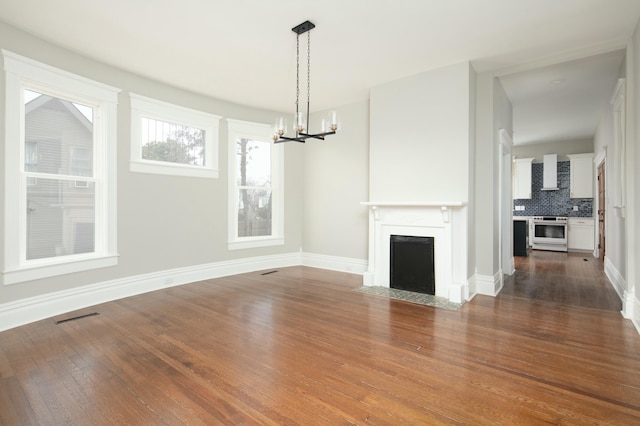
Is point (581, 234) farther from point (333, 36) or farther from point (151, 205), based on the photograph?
point (151, 205)

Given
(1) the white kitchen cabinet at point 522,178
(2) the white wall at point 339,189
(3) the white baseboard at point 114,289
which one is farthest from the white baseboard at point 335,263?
(1) the white kitchen cabinet at point 522,178

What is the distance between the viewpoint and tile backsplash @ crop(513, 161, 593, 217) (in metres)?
8.61

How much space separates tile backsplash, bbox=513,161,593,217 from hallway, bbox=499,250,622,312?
1.92m

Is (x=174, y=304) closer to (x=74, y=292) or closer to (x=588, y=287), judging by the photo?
(x=74, y=292)

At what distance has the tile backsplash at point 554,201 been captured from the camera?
8609 mm

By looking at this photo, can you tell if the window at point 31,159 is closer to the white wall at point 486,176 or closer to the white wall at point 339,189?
the white wall at point 339,189

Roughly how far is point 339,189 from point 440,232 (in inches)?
89.2

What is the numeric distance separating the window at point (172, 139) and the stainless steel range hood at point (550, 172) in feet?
28.6

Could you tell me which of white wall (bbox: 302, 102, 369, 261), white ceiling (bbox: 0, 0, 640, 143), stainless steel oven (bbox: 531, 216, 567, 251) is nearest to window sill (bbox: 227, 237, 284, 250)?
white wall (bbox: 302, 102, 369, 261)

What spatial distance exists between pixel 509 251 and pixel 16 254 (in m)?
6.78

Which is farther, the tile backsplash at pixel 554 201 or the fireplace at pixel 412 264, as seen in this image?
the tile backsplash at pixel 554 201

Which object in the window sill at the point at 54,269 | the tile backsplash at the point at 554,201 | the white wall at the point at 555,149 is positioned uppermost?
the white wall at the point at 555,149

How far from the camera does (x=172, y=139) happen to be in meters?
4.85

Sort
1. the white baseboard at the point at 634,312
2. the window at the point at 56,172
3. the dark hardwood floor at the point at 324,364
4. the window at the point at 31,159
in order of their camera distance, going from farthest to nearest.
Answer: the window at the point at 31,159 < the window at the point at 56,172 < the white baseboard at the point at 634,312 < the dark hardwood floor at the point at 324,364
